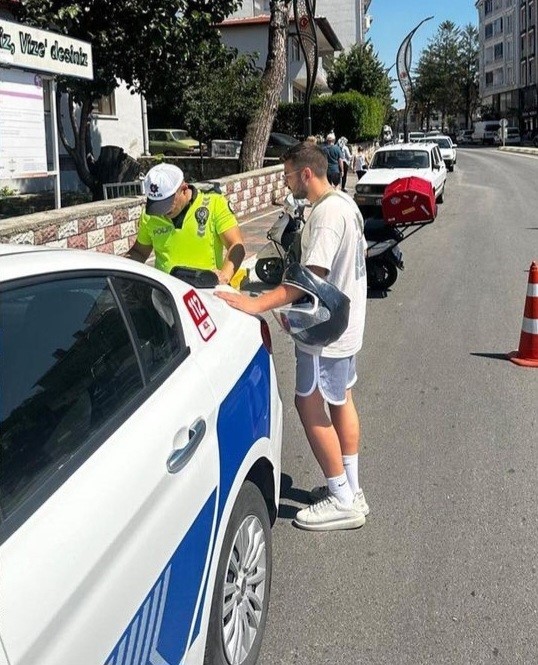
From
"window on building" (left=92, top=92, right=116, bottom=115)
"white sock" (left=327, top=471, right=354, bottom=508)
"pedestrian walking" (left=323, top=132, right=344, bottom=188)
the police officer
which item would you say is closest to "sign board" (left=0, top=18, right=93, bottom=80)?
the police officer

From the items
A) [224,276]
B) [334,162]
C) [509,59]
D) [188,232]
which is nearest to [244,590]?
[224,276]

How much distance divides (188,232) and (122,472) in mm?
2657

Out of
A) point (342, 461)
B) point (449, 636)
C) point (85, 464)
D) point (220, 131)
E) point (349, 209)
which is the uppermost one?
point (220, 131)

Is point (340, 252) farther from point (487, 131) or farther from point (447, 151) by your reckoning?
point (487, 131)

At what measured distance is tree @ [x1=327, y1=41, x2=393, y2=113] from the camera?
143 ft

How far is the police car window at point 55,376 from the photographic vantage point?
1783mm

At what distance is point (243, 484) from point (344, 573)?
98 cm

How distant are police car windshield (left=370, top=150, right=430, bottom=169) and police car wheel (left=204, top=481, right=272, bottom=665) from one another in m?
17.2

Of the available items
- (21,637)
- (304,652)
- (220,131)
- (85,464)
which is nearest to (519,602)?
(304,652)

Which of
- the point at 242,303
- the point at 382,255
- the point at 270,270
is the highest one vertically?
the point at 242,303

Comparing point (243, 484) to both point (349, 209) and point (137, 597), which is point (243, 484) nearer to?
point (137, 597)

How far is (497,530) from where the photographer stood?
153 inches

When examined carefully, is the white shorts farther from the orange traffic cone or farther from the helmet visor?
the orange traffic cone

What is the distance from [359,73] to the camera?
4366 cm
